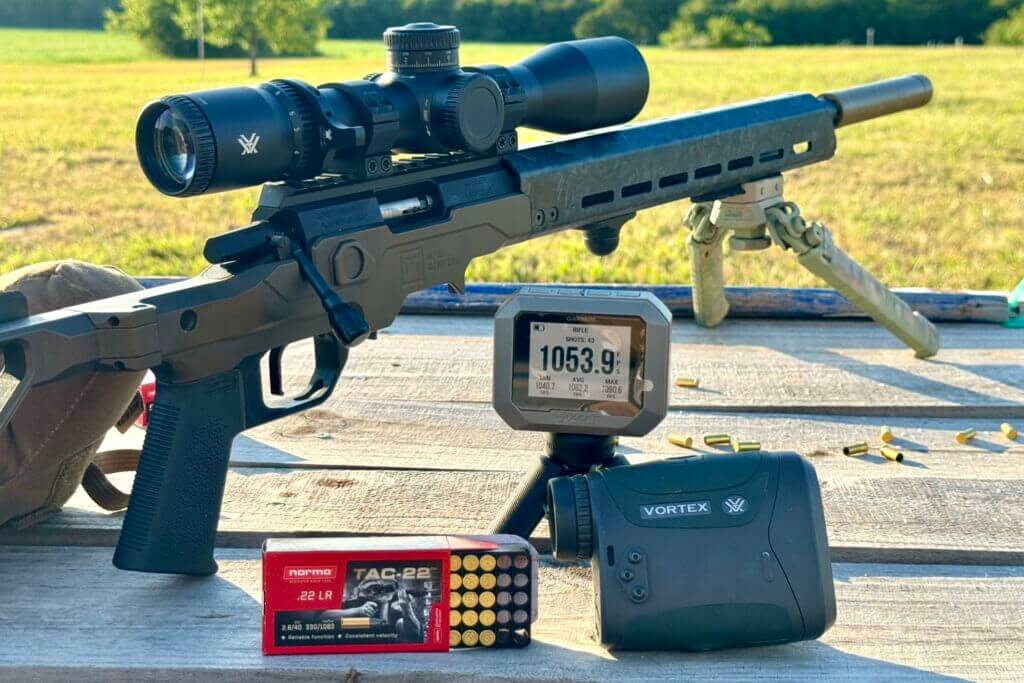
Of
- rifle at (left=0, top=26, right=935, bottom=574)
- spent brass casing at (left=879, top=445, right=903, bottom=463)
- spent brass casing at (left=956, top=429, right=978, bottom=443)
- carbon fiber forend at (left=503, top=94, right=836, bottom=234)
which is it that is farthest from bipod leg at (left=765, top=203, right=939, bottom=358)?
rifle at (left=0, top=26, right=935, bottom=574)

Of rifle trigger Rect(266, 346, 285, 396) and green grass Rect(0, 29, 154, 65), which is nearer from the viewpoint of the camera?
rifle trigger Rect(266, 346, 285, 396)

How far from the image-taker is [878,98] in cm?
373

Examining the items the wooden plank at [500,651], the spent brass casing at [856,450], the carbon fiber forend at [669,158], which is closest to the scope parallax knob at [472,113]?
the carbon fiber forend at [669,158]

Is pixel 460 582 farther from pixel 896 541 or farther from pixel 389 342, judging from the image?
pixel 389 342

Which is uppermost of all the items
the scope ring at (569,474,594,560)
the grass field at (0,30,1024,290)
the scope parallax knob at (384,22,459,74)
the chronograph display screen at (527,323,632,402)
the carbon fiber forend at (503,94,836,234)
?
the scope parallax knob at (384,22,459,74)

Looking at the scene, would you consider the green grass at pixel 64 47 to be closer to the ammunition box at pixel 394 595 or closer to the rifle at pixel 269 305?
the rifle at pixel 269 305

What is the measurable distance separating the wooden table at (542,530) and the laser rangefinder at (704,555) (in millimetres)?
67

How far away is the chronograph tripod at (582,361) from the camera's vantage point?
87.7 inches

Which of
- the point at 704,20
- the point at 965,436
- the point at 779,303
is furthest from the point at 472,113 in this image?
the point at 704,20

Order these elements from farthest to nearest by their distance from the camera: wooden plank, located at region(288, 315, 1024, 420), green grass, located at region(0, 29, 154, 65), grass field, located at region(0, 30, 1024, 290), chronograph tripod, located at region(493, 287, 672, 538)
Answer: green grass, located at region(0, 29, 154, 65)
grass field, located at region(0, 30, 1024, 290)
wooden plank, located at region(288, 315, 1024, 420)
chronograph tripod, located at region(493, 287, 672, 538)

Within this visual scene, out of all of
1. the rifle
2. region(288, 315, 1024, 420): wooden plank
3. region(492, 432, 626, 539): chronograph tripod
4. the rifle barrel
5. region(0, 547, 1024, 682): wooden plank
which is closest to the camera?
region(0, 547, 1024, 682): wooden plank

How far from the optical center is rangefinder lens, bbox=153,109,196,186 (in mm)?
2154

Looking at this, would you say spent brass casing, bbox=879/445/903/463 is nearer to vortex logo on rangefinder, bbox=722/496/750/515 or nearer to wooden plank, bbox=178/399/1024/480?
wooden plank, bbox=178/399/1024/480

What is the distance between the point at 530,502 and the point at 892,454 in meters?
1.02
